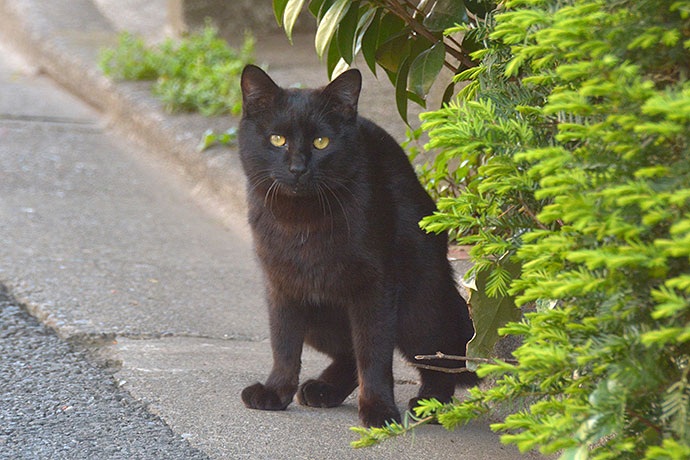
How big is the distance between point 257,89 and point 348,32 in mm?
306

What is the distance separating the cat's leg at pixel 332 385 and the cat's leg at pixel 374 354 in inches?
7.3

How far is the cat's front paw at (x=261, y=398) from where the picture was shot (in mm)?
2303

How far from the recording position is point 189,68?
5.08m

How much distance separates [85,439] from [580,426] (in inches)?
48.1

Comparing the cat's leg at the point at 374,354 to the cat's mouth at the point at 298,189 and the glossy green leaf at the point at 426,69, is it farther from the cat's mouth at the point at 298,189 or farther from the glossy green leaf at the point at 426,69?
the glossy green leaf at the point at 426,69

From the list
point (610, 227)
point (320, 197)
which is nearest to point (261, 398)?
point (320, 197)

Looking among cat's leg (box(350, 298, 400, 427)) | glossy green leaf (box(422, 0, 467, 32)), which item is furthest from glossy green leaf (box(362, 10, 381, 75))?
cat's leg (box(350, 298, 400, 427))

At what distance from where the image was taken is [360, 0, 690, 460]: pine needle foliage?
1.17 meters

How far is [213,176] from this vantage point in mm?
4297

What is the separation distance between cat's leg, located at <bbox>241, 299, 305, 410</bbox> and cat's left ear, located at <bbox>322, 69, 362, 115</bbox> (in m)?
0.59

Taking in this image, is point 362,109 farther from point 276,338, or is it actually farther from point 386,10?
point 276,338

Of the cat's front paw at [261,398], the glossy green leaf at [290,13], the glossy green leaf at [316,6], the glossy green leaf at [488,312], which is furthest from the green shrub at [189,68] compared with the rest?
the glossy green leaf at [488,312]

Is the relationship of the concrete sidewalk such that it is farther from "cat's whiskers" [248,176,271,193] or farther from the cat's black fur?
"cat's whiskers" [248,176,271,193]

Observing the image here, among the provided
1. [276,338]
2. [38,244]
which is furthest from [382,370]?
[38,244]
